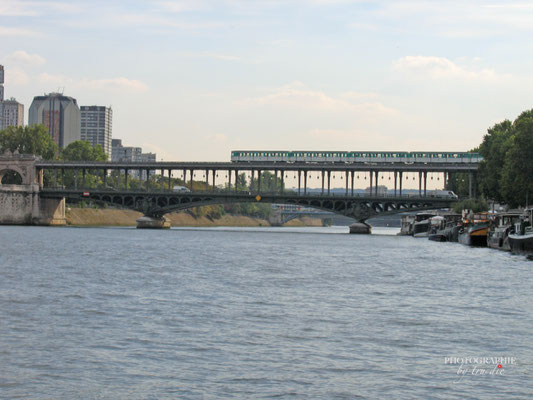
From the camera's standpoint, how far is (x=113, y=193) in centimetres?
15688

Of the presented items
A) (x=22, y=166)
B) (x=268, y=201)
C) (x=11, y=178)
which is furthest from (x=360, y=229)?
(x=11, y=178)

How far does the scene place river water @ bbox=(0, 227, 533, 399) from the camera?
2133 cm

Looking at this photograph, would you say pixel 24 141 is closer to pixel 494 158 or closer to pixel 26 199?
pixel 26 199

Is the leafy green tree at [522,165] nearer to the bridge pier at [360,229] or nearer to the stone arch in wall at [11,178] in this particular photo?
the bridge pier at [360,229]

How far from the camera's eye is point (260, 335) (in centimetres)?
2811

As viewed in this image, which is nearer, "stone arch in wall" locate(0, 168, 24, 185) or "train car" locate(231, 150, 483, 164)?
"train car" locate(231, 150, 483, 164)

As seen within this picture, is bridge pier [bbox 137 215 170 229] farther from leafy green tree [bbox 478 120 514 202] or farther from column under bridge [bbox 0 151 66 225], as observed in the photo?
leafy green tree [bbox 478 120 514 202]

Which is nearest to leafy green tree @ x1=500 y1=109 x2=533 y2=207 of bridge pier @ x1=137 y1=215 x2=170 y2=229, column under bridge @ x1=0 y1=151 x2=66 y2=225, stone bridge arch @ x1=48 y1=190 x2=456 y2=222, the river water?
stone bridge arch @ x1=48 y1=190 x2=456 y2=222

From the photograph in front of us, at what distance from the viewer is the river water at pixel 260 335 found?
70.0 feet

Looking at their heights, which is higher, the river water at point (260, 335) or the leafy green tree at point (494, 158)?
the leafy green tree at point (494, 158)

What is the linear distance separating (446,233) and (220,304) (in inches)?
3558

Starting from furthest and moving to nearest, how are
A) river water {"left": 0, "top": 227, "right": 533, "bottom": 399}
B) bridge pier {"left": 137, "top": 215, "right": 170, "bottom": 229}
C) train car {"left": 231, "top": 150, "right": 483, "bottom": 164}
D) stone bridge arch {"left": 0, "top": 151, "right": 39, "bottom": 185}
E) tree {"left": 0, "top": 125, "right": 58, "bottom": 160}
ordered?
tree {"left": 0, "top": 125, "right": 58, "bottom": 160}, stone bridge arch {"left": 0, "top": 151, "right": 39, "bottom": 185}, bridge pier {"left": 137, "top": 215, "right": 170, "bottom": 229}, train car {"left": 231, "top": 150, "right": 483, "bottom": 164}, river water {"left": 0, "top": 227, "right": 533, "bottom": 399}

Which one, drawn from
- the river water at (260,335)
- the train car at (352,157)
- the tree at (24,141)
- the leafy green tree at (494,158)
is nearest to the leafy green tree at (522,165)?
the leafy green tree at (494,158)

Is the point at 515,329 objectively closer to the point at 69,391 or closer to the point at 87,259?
the point at 69,391
